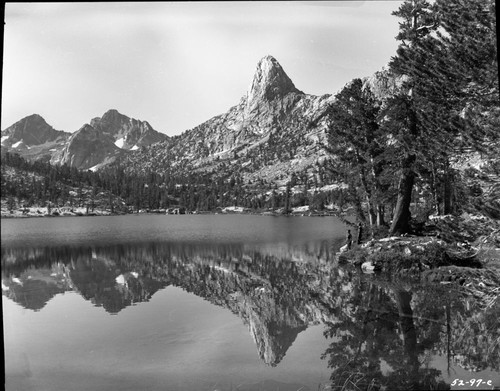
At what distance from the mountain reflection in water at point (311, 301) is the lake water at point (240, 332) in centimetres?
7

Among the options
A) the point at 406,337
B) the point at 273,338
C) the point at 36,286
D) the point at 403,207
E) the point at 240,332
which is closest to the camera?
the point at 406,337

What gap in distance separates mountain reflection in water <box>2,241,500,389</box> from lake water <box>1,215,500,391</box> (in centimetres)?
7

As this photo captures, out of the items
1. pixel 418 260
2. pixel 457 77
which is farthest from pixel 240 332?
pixel 418 260

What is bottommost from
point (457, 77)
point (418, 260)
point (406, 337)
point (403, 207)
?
point (406, 337)

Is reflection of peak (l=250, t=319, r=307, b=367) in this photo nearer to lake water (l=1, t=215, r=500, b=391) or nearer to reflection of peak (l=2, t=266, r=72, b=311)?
lake water (l=1, t=215, r=500, b=391)

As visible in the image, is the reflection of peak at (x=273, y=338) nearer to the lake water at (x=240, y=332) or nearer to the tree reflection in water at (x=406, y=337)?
the lake water at (x=240, y=332)

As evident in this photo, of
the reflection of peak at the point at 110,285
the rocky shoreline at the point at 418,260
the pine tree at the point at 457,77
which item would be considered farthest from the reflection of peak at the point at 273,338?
the pine tree at the point at 457,77

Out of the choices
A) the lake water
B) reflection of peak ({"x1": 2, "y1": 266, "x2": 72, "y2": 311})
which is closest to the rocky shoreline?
the lake water

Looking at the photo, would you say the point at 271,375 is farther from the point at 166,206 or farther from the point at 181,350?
the point at 166,206

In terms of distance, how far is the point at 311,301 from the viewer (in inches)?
752

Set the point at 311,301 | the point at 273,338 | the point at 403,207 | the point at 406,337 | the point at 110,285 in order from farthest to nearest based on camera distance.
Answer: the point at 403,207 < the point at 110,285 < the point at 311,301 < the point at 273,338 < the point at 406,337

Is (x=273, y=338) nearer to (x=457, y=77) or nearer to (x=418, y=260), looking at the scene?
(x=457, y=77)

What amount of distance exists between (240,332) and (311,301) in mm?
5381

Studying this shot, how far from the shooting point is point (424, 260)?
23875 millimetres
